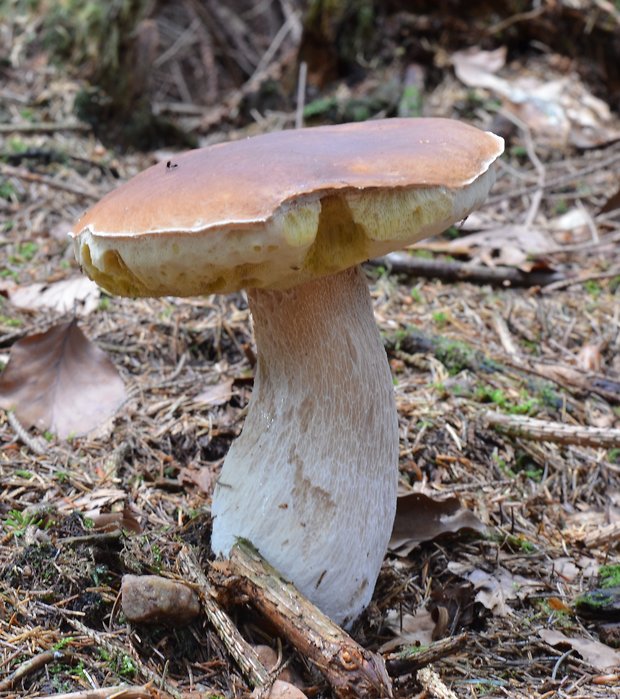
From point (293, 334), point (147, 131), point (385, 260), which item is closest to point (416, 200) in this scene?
point (293, 334)

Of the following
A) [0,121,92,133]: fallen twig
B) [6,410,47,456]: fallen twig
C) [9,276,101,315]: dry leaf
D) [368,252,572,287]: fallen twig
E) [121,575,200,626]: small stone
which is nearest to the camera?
[121,575,200,626]: small stone

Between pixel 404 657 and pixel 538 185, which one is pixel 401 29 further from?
pixel 404 657

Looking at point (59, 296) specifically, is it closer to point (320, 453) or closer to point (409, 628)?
point (320, 453)

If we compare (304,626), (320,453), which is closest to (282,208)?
(320,453)

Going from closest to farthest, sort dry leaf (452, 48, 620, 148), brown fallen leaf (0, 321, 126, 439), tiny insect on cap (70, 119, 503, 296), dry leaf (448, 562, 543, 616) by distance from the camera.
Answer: tiny insect on cap (70, 119, 503, 296), dry leaf (448, 562, 543, 616), brown fallen leaf (0, 321, 126, 439), dry leaf (452, 48, 620, 148)

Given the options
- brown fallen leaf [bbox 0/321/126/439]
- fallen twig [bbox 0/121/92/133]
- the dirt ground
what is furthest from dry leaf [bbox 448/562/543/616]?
fallen twig [bbox 0/121/92/133]

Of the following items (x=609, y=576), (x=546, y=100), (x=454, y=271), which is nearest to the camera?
(x=609, y=576)

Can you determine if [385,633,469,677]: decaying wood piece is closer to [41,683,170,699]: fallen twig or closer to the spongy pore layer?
[41,683,170,699]: fallen twig
